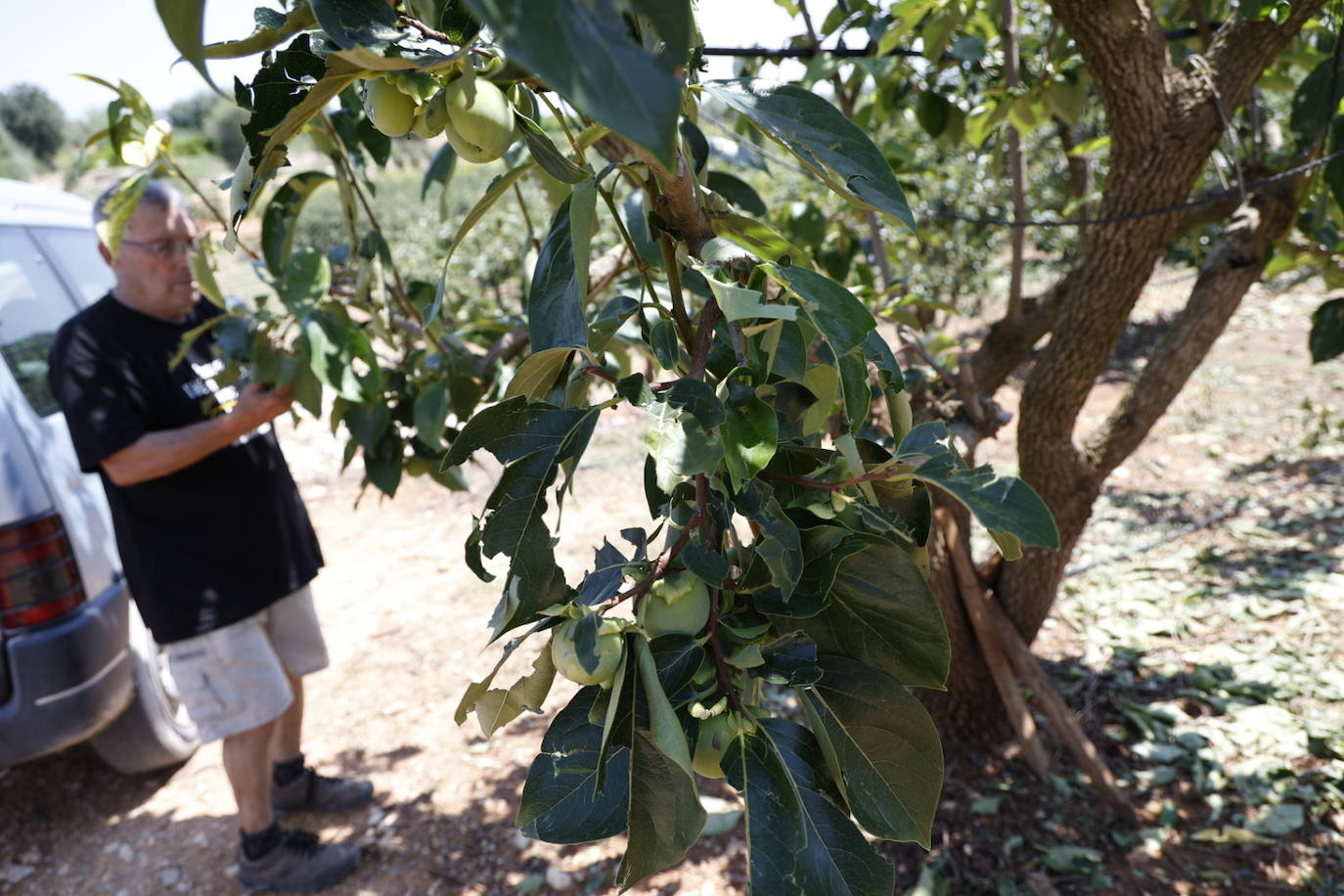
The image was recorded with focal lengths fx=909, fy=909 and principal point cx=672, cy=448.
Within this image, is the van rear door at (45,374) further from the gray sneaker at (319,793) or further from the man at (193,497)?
the gray sneaker at (319,793)

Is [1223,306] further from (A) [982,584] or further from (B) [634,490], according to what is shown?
(B) [634,490]

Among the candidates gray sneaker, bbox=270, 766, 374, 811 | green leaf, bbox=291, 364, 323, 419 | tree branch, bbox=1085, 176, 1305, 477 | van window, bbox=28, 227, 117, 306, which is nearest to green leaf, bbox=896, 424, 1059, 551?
green leaf, bbox=291, 364, 323, 419

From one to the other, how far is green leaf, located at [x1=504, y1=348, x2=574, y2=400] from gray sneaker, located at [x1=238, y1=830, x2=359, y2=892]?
2295mm

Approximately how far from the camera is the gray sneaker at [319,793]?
2.82m

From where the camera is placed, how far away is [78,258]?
3426 mm

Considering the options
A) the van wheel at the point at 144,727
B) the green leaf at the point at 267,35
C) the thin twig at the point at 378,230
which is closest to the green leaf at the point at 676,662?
the green leaf at the point at 267,35

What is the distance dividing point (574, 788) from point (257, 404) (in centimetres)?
182

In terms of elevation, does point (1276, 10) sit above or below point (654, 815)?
above

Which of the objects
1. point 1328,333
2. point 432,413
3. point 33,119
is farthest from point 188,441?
point 33,119

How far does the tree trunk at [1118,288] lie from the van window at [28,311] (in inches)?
109

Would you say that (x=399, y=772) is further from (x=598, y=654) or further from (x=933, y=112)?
(x=598, y=654)

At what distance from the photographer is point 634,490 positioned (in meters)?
4.85

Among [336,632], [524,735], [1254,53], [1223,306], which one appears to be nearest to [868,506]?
[1254,53]

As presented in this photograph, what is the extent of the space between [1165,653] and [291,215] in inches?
113
